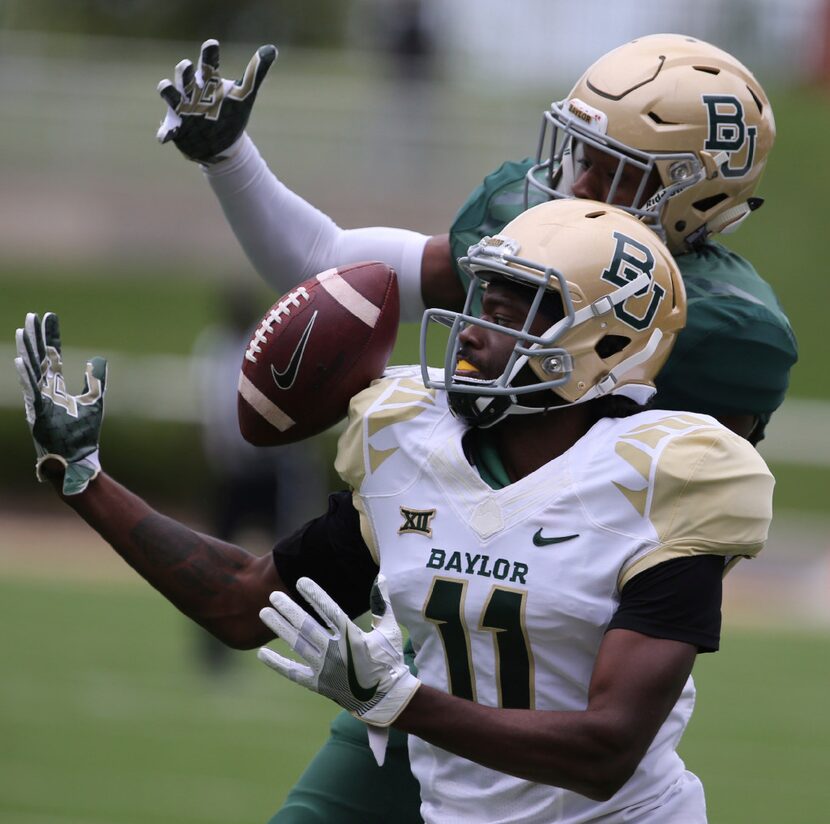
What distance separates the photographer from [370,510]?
2824 millimetres

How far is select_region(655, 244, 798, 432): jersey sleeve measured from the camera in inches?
122

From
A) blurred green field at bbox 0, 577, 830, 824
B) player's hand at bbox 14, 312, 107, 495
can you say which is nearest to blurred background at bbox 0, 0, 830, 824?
blurred green field at bbox 0, 577, 830, 824

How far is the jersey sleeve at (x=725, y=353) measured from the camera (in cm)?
310

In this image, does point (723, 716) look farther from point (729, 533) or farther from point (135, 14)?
point (135, 14)

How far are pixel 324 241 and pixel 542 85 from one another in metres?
15.1

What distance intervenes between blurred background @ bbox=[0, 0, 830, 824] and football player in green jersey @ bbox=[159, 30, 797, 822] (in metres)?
3.52

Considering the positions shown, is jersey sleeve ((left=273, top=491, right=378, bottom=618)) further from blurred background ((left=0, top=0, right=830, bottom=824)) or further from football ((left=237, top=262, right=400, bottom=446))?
blurred background ((left=0, top=0, right=830, bottom=824))

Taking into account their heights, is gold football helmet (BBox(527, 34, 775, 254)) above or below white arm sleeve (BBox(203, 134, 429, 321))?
above

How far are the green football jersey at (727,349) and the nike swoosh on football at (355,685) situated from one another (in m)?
0.93

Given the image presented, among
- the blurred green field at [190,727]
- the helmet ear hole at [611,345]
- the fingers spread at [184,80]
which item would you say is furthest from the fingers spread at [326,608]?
the blurred green field at [190,727]

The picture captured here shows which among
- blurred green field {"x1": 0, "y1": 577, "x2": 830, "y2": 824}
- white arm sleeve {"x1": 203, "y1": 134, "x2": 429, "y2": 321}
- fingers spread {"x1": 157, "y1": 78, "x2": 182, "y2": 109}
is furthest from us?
blurred green field {"x1": 0, "y1": 577, "x2": 830, "y2": 824}

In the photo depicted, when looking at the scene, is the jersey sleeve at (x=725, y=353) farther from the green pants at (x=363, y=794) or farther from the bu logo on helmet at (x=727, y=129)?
the green pants at (x=363, y=794)

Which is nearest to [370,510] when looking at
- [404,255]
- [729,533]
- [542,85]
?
[729,533]

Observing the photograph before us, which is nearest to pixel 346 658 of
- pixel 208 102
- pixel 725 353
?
pixel 725 353
